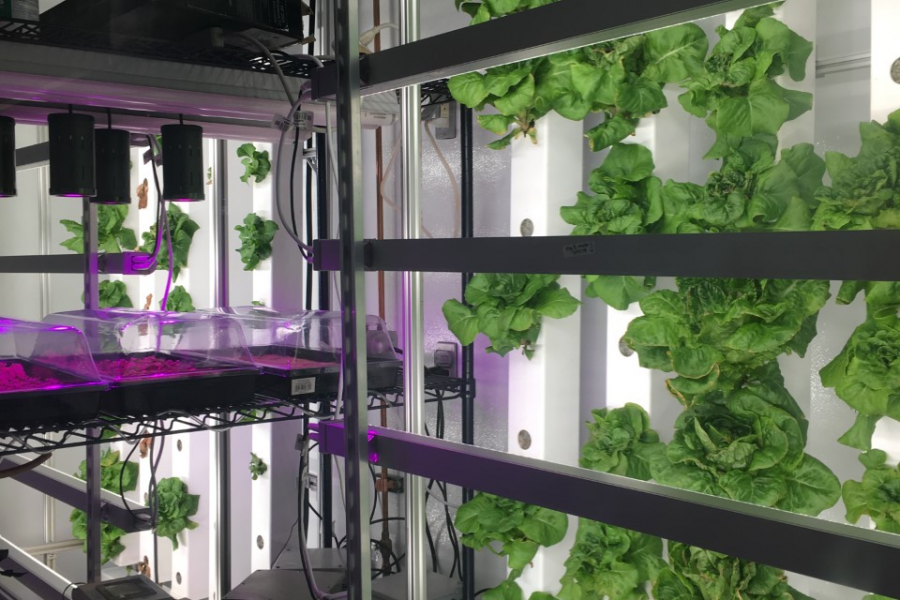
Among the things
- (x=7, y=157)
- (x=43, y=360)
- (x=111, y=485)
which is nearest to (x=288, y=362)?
(x=43, y=360)

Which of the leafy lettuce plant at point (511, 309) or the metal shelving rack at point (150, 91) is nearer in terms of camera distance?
the metal shelving rack at point (150, 91)

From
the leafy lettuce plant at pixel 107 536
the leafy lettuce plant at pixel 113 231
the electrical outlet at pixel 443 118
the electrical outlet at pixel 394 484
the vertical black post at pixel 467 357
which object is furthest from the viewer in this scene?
the leafy lettuce plant at pixel 113 231

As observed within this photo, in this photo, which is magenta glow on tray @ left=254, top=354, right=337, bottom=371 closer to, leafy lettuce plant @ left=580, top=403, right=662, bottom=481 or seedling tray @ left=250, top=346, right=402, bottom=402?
seedling tray @ left=250, top=346, right=402, bottom=402

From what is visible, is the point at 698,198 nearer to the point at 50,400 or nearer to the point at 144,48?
the point at 144,48

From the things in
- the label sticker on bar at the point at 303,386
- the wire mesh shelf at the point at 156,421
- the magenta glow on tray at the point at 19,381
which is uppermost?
A: the magenta glow on tray at the point at 19,381

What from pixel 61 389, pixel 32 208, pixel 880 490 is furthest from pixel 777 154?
pixel 32 208

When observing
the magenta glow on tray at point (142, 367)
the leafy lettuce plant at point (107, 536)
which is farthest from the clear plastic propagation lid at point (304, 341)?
the leafy lettuce plant at point (107, 536)

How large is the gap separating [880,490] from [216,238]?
5.79ft

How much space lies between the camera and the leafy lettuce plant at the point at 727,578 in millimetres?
1326

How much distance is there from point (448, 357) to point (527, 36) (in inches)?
48.0

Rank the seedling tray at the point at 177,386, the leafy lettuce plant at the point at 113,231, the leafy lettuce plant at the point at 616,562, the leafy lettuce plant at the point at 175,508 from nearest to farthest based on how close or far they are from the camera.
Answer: the seedling tray at the point at 177,386
the leafy lettuce plant at the point at 616,562
the leafy lettuce plant at the point at 175,508
the leafy lettuce plant at the point at 113,231

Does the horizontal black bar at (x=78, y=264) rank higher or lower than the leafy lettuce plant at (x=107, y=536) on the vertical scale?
higher

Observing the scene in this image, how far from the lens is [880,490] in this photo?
1.19 meters

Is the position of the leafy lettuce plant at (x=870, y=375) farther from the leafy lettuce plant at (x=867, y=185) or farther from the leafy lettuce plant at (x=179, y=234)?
the leafy lettuce plant at (x=179, y=234)
